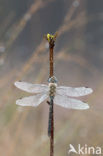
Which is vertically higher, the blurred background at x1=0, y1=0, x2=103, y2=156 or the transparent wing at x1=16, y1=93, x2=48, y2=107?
the blurred background at x1=0, y1=0, x2=103, y2=156

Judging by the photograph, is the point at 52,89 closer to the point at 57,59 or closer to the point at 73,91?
the point at 73,91

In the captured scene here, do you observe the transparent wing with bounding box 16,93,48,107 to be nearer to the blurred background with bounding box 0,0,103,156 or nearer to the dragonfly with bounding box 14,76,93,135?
the dragonfly with bounding box 14,76,93,135

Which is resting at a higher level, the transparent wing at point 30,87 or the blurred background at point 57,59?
the blurred background at point 57,59

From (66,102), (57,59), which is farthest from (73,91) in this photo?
(57,59)

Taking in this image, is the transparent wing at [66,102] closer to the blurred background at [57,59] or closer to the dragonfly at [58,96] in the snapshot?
the dragonfly at [58,96]

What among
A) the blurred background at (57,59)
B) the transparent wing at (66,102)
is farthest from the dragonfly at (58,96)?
the blurred background at (57,59)

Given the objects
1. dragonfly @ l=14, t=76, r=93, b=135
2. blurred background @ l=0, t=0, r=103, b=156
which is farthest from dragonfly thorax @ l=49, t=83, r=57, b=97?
blurred background @ l=0, t=0, r=103, b=156

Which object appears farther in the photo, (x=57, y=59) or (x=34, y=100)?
(x=57, y=59)

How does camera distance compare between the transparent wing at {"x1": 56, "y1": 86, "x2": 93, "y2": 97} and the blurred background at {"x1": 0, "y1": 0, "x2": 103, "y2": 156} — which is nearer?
the transparent wing at {"x1": 56, "y1": 86, "x2": 93, "y2": 97}
